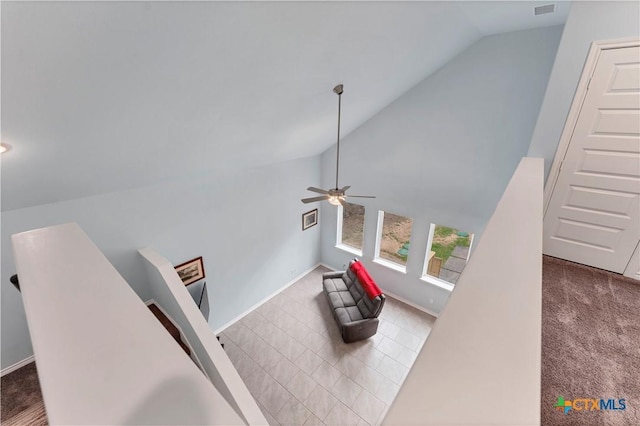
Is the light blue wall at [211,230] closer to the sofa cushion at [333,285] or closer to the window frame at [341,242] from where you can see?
the window frame at [341,242]

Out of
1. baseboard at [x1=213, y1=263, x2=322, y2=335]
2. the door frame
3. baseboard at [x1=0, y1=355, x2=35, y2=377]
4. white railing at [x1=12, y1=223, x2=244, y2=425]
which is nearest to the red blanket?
baseboard at [x1=213, y1=263, x2=322, y2=335]

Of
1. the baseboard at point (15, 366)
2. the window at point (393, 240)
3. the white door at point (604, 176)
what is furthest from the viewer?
the window at point (393, 240)

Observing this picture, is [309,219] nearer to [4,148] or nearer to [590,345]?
[4,148]

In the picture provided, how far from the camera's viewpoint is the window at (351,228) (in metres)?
6.62

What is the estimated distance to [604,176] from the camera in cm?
257

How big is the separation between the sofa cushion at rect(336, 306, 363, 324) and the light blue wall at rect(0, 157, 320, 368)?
1.70m

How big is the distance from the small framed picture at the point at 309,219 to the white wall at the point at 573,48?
4.48 metres

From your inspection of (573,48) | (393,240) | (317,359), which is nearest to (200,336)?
(317,359)

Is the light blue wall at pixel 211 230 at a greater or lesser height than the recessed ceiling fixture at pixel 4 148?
lesser

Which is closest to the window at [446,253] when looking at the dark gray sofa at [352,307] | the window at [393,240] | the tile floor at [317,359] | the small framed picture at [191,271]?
the window at [393,240]

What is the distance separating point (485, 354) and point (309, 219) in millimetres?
6176

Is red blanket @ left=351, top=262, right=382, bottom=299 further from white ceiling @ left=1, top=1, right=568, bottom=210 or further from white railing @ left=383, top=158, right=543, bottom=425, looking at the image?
white railing @ left=383, top=158, right=543, bottom=425

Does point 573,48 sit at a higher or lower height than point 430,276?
higher

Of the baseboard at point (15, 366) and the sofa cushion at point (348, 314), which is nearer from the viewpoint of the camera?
the baseboard at point (15, 366)
